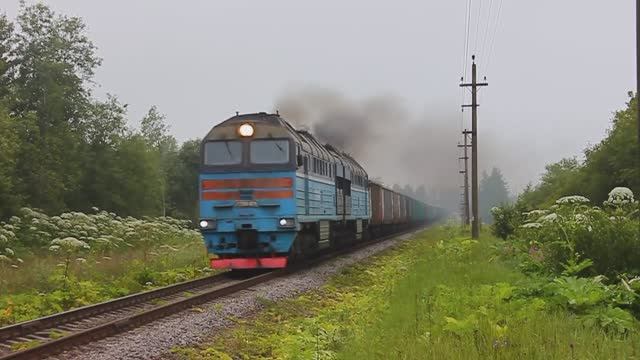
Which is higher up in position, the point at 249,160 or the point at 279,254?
the point at 249,160

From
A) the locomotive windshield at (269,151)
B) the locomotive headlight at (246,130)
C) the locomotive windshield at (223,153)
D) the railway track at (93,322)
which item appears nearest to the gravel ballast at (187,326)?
the railway track at (93,322)

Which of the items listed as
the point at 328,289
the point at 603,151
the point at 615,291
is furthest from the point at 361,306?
the point at 603,151

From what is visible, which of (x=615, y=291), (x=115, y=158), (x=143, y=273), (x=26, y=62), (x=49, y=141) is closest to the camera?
(x=615, y=291)

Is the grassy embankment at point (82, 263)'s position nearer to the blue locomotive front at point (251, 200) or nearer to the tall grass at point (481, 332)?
the blue locomotive front at point (251, 200)

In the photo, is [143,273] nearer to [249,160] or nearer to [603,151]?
[249,160]

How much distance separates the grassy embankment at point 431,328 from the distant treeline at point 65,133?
88.7ft

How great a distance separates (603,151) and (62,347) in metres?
27.9

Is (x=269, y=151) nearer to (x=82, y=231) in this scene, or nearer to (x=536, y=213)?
(x=82, y=231)

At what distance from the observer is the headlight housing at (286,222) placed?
15.6 meters

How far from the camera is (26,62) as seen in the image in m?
40.2

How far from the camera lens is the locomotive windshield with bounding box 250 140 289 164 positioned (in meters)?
16.1

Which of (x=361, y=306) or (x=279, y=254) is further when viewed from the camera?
(x=279, y=254)

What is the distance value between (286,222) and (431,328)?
380 inches

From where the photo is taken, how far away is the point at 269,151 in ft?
53.0
